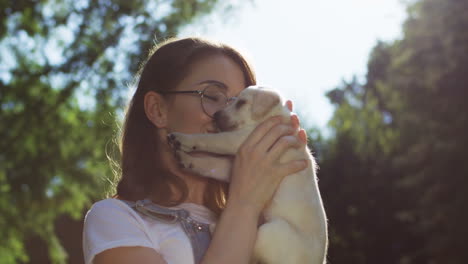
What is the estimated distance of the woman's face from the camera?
3431mm

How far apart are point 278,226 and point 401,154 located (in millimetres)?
21443

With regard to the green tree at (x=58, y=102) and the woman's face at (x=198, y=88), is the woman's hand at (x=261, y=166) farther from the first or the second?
the green tree at (x=58, y=102)

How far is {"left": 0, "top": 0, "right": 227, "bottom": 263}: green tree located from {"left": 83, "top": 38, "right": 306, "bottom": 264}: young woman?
34.6 ft

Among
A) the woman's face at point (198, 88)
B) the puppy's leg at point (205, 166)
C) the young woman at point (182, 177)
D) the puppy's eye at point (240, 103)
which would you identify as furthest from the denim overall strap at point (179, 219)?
the puppy's eye at point (240, 103)

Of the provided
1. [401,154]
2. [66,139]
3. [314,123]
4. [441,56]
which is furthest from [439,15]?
[66,139]

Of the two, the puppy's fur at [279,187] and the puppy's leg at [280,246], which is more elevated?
the puppy's fur at [279,187]

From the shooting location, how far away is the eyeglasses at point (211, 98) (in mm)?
3408

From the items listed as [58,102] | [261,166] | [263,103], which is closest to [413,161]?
[58,102]

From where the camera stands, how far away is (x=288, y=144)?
3.15 metres

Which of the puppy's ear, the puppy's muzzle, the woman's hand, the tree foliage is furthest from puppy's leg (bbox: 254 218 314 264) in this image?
the tree foliage

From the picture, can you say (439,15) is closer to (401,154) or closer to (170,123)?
(401,154)

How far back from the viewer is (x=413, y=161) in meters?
21.4

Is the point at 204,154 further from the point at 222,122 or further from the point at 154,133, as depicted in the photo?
the point at 154,133

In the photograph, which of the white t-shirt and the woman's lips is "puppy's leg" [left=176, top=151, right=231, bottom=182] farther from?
the white t-shirt
